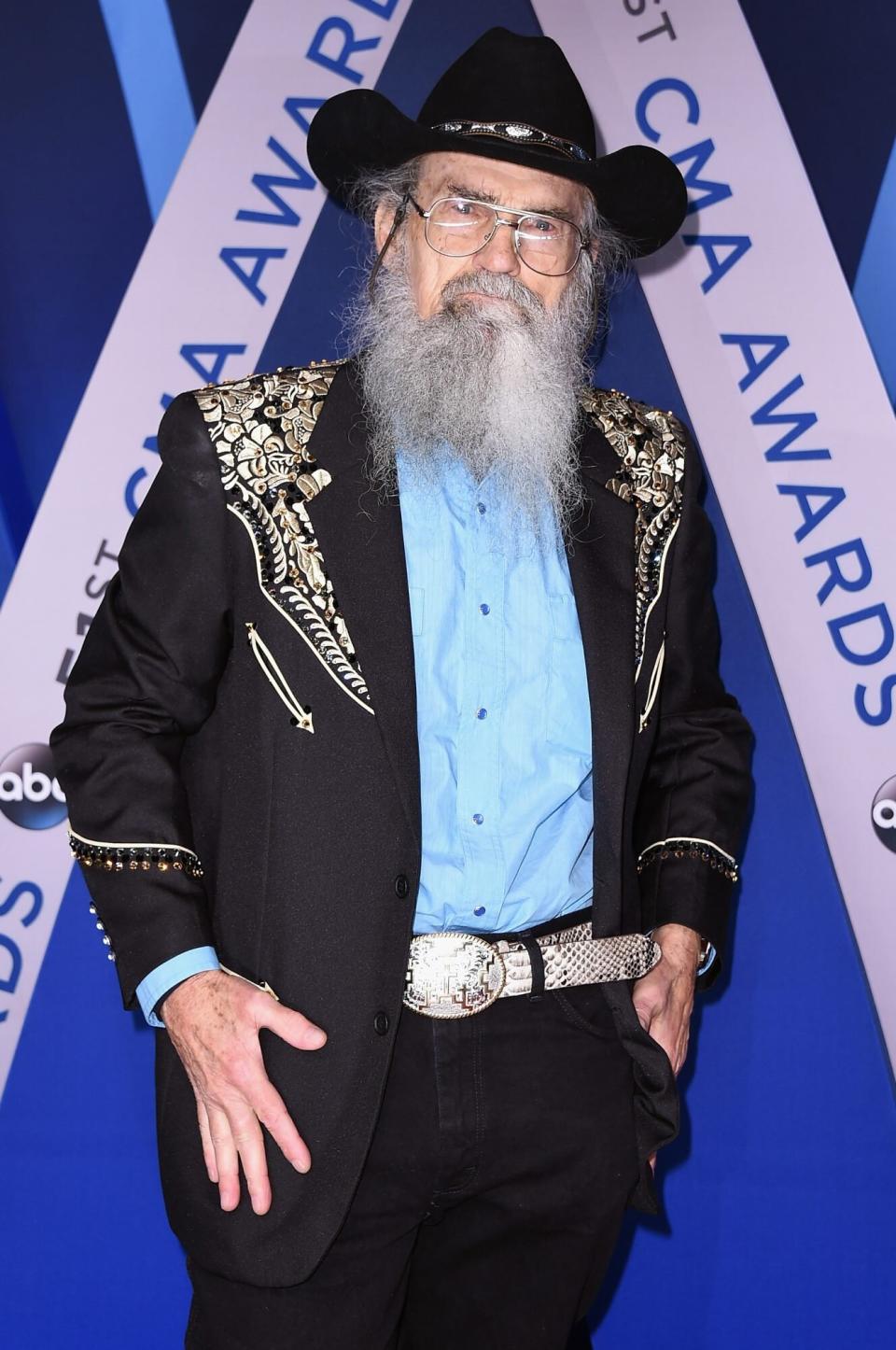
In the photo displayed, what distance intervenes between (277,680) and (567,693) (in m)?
0.45

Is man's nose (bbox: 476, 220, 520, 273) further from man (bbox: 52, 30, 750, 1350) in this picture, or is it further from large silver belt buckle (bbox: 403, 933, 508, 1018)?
large silver belt buckle (bbox: 403, 933, 508, 1018)

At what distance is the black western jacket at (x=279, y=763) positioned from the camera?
190 centimetres

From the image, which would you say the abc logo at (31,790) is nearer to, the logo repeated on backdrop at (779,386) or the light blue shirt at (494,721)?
the light blue shirt at (494,721)

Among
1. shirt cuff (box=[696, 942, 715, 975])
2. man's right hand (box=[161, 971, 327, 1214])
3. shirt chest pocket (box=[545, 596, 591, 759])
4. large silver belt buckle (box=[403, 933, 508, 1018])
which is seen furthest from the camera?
shirt cuff (box=[696, 942, 715, 975])

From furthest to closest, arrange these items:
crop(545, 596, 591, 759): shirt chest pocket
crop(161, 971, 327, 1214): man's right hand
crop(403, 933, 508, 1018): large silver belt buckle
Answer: crop(545, 596, 591, 759): shirt chest pocket → crop(403, 933, 508, 1018): large silver belt buckle → crop(161, 971, 327, 1214): man's right hand

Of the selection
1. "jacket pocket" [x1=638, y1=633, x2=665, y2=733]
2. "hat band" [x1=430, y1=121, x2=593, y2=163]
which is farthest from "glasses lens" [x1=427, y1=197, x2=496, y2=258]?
"jacket pocket" [x1=638, y1=633, x2=665, y2=733]

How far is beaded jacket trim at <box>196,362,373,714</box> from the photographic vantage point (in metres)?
1.96

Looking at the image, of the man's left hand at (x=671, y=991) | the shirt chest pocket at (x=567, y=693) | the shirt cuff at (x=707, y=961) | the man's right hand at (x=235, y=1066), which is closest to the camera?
the man's right hand at (x=235, y=1066)

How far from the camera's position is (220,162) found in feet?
9.12

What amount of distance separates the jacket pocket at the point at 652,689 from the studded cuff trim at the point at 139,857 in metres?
0.76

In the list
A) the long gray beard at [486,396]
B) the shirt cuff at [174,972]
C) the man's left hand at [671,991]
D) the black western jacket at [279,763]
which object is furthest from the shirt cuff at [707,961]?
the shirt cuff at [174,972]

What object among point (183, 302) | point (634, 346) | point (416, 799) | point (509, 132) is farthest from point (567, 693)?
point (183, 302)

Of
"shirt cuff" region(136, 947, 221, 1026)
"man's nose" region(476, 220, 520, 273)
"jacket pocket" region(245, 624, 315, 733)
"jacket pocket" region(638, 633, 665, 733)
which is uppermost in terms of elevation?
"man's nose" region(476, 220, 520, 273)

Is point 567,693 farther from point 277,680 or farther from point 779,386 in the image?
point 779,386
